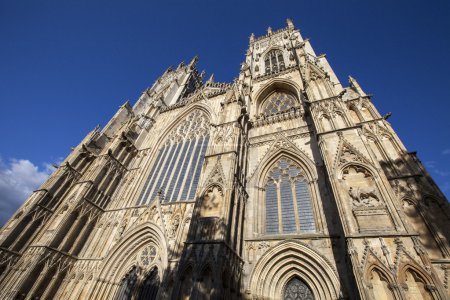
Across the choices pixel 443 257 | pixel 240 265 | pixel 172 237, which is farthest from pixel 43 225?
pixel 443 257

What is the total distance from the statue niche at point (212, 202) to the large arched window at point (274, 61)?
15.7 m

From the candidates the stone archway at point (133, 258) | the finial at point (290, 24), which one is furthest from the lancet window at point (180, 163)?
the finial at point (290, 24)

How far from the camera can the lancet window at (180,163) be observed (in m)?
12.5

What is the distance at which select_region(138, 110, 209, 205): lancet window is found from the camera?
12.5 m

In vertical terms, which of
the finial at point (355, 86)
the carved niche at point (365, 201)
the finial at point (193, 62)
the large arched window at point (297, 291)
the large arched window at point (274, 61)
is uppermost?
the finial at point (193, 62)

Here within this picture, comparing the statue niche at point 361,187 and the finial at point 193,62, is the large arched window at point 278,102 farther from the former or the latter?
the finial at point 193,62

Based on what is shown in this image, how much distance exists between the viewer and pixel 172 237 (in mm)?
9914

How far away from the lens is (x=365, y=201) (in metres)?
6.72

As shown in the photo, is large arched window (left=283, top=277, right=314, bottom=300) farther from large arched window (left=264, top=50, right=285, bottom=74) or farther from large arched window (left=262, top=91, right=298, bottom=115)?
large arched window (left=264, top=50, right=285, bottom=74)

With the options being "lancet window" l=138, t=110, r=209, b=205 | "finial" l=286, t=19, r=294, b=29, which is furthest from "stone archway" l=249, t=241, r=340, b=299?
"finial" l=286, t=19, r=294, b=29

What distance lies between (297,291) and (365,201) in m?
4.01

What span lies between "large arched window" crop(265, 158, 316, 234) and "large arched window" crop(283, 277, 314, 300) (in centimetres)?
184

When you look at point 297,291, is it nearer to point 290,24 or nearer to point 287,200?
point 287,200

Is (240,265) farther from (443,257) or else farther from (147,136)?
(147,136)
